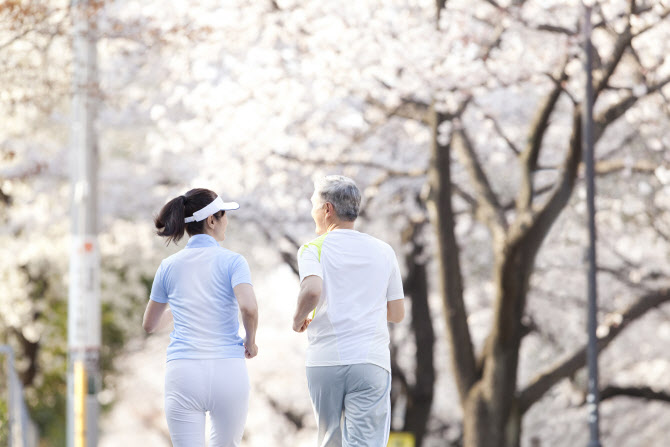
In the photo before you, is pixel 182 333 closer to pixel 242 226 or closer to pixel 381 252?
pixel 381 252

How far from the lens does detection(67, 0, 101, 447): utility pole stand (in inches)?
448

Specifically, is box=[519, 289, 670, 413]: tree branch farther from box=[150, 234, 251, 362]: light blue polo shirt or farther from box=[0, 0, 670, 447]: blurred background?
box=[150, 234, 251, 362]: light blue polo shirt

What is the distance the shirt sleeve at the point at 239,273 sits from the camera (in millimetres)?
5027

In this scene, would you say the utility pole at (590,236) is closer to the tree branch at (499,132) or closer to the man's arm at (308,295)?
the tree branch at (499,132)

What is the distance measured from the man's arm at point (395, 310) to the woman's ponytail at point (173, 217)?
1.03 metres

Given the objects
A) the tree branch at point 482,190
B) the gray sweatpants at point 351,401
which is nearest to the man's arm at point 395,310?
the gray sweatpants at point 351,401

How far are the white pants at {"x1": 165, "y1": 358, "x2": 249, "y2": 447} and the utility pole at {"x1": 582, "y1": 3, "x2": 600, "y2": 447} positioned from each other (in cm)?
889

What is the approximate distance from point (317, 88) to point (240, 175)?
248 centimetres

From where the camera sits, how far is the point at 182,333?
16.6 feet

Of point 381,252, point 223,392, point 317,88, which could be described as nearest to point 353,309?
point 381,252

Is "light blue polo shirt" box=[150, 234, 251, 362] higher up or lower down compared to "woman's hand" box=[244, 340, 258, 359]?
higher up

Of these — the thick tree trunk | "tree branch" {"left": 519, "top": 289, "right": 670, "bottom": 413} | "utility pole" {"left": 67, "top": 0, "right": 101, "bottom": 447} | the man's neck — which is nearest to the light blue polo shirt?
the man's neck

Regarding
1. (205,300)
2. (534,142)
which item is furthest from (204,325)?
(534,142)

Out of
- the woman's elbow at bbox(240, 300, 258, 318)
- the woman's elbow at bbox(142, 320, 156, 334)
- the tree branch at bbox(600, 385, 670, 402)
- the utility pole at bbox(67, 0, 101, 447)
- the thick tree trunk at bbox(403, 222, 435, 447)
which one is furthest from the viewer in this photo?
the thick tree trunk at bbox(403, 222, 435, 447)
